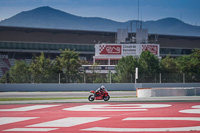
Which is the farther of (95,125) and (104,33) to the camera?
(104,33)

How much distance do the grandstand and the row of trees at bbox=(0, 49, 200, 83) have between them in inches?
839

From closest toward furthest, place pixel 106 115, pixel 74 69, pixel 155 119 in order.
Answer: pixel 155 119 → pixel 106 115 → pixel 74 69

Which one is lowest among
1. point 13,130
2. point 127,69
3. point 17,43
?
point 13,130

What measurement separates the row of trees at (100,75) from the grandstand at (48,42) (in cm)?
2131

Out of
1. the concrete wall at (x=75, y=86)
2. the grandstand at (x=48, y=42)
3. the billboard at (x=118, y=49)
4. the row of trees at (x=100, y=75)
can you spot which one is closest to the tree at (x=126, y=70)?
the row of trees at (x=100, y=75)

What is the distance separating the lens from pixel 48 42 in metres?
75.1

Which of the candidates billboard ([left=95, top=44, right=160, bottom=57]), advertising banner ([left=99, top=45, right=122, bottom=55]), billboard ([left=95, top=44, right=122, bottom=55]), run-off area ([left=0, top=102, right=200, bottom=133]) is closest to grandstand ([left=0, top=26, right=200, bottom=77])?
billboard ([left=95, top=44, right=160, bottom=57])

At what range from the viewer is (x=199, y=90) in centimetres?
3020

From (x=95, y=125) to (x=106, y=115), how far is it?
9.38 ft

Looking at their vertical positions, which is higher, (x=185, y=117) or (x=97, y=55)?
(x=97, y=55)

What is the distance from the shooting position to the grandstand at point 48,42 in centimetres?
7225

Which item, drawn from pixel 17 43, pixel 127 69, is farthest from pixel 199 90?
pixel 17 43

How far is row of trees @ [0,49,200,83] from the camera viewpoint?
39000mm

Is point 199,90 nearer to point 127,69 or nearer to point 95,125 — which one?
point 127,69
